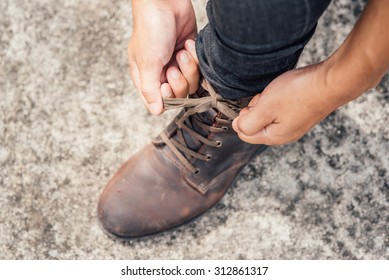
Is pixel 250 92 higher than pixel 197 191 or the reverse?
higher

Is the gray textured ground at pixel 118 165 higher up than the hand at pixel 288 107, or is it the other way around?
the hand at pixel 288 107

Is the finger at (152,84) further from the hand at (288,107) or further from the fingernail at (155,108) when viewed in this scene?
the hand at (288,107)

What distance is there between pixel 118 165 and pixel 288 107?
2.03 feet

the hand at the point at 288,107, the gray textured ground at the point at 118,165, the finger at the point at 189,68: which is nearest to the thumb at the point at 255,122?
the hand at the point at 288,107

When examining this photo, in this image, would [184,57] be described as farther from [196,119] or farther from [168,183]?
[168,183]

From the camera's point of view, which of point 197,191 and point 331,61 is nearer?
point 331,61

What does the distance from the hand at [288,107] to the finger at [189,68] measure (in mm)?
124

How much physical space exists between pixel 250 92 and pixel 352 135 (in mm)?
539

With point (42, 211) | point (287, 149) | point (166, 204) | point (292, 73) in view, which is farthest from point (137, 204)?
point (292, 73)

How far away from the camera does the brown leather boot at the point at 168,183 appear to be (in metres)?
1.20

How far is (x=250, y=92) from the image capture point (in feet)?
3.02

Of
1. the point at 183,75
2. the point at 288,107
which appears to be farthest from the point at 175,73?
the point at 288,107

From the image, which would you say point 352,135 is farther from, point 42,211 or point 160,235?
point 42,211

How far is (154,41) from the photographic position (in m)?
1.00
